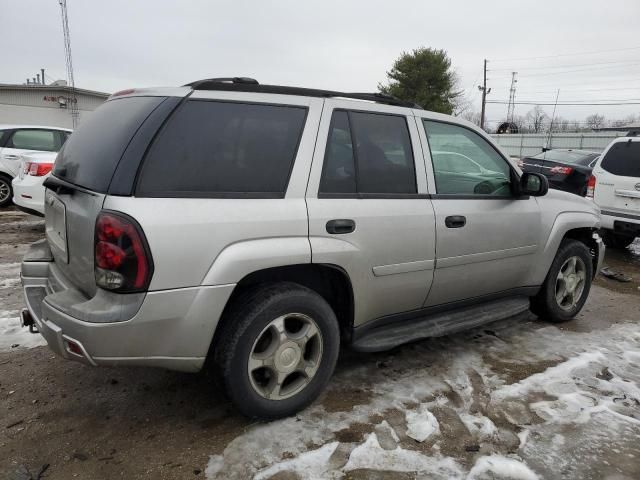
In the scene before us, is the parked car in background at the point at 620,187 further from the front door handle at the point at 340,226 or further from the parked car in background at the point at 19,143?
the parked car in background at the point at 19,143

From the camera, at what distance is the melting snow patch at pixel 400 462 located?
2418 mm

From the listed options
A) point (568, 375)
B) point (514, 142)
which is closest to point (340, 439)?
point (568, 375)

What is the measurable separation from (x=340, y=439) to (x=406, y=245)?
1.21 m

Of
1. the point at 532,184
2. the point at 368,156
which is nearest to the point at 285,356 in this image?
the point at 368,156

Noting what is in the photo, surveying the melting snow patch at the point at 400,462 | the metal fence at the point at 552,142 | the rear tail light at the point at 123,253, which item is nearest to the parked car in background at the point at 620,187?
the melting snow patch at the point at 400,462

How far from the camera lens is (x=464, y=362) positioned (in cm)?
364

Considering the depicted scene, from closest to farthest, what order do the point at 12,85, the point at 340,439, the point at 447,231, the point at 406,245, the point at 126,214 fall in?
the point at 126,214 → the point at 340,439 → the point at 406,245 → the point at 447,231 → the point at 12,85

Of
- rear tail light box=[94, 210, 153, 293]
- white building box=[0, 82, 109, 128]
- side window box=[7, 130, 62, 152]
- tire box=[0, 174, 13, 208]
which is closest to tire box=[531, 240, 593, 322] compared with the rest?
rear tail light box=[94, 210, 153, 293]

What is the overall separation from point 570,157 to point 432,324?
9.03 meters

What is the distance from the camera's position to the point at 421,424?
2.81m

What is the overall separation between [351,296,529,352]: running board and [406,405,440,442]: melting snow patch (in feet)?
1.40

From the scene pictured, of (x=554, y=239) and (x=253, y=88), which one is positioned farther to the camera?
(x=554, y=239)

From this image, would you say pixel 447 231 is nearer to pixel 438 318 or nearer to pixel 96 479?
pixel 438 318

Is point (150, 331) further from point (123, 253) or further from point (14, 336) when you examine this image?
Result: point (14, 336)
